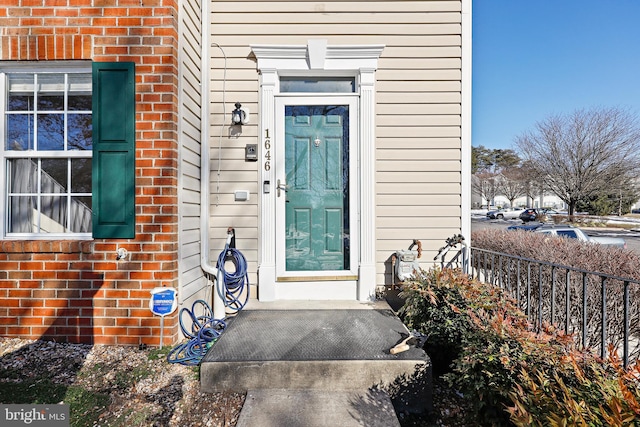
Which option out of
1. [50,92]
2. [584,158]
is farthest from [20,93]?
[584,158]

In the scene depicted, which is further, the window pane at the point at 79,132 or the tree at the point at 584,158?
the tree at the point at 584,158

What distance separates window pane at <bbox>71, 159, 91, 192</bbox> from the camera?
105 inches

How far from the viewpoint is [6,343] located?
2461 millimetres

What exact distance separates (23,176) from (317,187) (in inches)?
100

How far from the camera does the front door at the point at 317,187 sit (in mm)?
3348

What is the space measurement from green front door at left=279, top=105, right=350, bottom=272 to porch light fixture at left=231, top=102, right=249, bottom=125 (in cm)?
41

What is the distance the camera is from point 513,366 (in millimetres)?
1521

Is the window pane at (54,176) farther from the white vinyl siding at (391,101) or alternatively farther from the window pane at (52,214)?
the white vinyl siding at (391,101)

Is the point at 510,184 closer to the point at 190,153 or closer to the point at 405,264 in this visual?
the point at 405,264

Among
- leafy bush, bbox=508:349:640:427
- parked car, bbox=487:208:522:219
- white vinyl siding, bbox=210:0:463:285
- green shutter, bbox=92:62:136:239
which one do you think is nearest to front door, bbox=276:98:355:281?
white vinyl siding, bbox=210:0:463:285

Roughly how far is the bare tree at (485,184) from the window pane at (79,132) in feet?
118

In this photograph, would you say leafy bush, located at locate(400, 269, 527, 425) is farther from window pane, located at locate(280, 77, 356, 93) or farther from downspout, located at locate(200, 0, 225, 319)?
window pane, located at locate(280, 77, 356, 93)

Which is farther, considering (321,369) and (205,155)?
(205,155)

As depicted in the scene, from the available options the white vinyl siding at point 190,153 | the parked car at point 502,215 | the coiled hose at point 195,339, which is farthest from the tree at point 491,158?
the coiled hose at point 195,339
